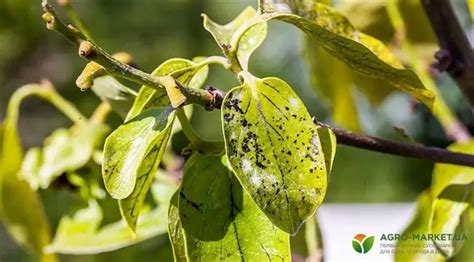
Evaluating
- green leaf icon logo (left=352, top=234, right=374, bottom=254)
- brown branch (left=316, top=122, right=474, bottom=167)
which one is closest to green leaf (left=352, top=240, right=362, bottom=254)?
green leaf icon logo (left=352, top=234, right=374, bottom=254)

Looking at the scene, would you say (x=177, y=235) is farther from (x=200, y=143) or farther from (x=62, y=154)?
(x=62, y=154)

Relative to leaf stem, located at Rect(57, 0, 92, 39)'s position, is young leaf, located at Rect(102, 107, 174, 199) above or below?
below

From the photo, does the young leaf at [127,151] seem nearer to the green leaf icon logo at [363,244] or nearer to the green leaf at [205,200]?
the green leaf at [205,200]

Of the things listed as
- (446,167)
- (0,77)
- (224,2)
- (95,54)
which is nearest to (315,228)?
(446,167)

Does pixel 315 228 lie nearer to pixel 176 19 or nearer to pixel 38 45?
pixel 38 45

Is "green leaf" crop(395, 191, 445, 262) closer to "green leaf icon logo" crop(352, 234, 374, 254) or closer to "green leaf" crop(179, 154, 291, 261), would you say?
"green leaf icon logo" crop(352, 234, 374, 254)

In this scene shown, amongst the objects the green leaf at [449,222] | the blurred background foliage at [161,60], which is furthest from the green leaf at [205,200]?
the blurred background foliage at [161,60]
